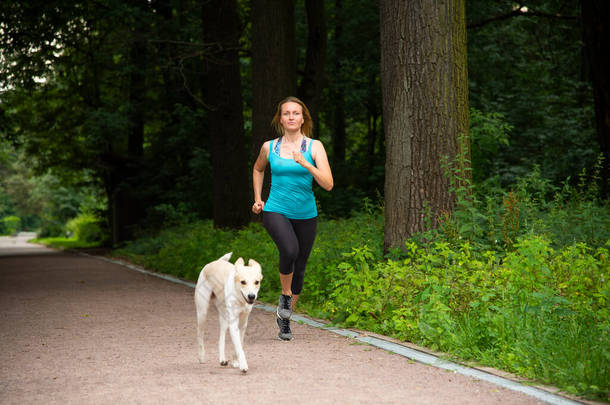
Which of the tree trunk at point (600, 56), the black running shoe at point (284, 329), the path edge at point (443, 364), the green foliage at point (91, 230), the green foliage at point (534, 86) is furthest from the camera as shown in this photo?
the green foliage at point (91, 230)

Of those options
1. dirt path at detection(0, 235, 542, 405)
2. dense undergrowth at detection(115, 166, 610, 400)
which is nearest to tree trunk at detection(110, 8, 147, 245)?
dirt path at detection(0, 235, 542, 405)

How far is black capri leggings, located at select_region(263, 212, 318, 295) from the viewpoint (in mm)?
6664

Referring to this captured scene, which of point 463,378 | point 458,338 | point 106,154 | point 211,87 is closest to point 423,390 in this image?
point 463,378

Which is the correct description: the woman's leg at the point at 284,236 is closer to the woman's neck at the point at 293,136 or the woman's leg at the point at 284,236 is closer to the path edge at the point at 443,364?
the woman's neck at the point at 293,136

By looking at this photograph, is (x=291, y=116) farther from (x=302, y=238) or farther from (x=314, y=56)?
(x=314, y=56)

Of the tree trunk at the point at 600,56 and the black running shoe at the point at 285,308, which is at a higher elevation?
the tree trunk at the point at 600,56

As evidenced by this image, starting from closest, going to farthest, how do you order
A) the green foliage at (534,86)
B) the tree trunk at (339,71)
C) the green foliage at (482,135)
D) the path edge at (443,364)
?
1. the path edge at (443,364)
2. the green foliage at (482,135)
3. the green foliage at (534,86)
4. the tree trunk at (339,71)

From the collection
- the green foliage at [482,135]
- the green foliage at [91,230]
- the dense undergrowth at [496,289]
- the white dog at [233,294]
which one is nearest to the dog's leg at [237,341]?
A: the white dog at [233,294]

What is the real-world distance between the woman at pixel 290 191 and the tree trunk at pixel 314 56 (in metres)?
12.4

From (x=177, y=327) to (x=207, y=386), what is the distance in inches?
121

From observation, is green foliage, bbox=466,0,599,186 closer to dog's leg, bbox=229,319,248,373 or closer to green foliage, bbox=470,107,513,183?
green foliage, bbox=470,107,513,183

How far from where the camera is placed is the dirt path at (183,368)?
4703mm

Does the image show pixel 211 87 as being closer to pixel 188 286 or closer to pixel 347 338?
pixel 188 286

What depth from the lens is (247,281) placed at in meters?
5.09
